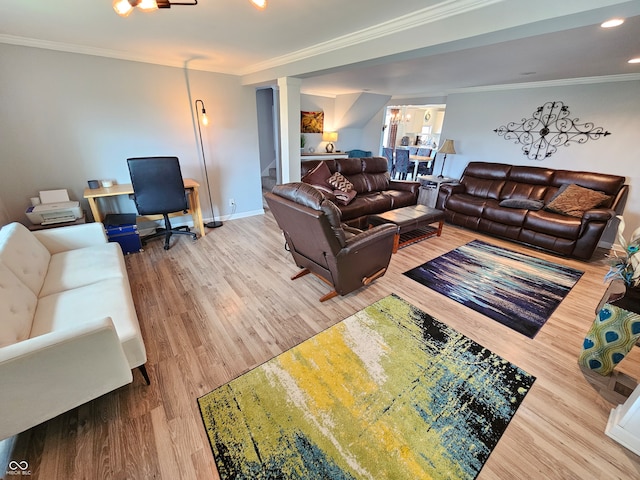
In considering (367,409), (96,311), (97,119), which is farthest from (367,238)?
(97,119)

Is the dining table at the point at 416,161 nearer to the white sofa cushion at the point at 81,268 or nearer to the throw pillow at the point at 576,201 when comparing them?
the throw pillow at the point at 576,201

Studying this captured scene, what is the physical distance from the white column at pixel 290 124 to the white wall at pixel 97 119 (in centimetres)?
110

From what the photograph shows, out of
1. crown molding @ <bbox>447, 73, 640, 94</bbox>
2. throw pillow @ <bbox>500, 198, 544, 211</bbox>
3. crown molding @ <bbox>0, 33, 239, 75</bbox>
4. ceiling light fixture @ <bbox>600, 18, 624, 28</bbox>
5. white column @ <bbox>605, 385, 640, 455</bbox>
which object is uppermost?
crown molding @ <bbox>0, 33, 239, 75</bbox>

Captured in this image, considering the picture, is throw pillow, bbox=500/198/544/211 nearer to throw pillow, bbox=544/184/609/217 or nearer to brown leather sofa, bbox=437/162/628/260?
brown leather sofa, bbox=437/162/628/260

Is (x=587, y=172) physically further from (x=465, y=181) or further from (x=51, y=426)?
(x=51, y=426)

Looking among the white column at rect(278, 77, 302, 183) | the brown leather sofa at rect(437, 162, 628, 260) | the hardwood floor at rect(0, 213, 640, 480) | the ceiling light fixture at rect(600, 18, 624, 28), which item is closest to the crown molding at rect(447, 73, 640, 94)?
the brown leather sofa at rect(437, 162, 628, 260)

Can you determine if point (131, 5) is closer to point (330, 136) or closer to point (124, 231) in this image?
point (124, 231)

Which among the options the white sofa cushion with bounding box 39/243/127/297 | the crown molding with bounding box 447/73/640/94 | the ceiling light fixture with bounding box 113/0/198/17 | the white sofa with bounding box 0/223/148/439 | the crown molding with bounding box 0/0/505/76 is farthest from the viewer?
the crown molding with bounding box 447/73/640/94

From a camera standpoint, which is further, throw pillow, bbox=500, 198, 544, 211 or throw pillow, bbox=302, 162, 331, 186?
throw pillow, bbox=302, 162, 331, 186

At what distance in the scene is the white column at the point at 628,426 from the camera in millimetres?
1300

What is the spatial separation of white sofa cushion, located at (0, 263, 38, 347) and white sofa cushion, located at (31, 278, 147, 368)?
50 mm

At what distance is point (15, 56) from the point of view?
2613mm

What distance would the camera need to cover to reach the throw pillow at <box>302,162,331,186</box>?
4.05 metres

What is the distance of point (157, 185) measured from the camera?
10.0 ft
